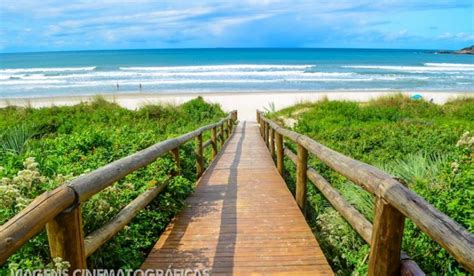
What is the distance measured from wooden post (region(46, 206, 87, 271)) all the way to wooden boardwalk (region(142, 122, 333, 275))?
3.73 ft

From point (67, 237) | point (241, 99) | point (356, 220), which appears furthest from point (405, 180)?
point (241, 99)

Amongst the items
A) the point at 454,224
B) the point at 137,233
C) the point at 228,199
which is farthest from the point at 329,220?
the point at 454,224

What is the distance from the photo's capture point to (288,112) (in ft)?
62.7

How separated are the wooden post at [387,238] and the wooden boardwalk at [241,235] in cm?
97

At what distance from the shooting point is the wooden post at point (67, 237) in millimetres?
2035

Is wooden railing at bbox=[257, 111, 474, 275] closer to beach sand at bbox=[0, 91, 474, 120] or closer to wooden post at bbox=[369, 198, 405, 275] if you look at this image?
wooden post at bbox=[369, 198, 405, 275]

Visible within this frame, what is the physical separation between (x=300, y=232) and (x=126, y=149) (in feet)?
9.38

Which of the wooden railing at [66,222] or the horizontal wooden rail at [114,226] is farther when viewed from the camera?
the horizontal wooden rail at [114,226]

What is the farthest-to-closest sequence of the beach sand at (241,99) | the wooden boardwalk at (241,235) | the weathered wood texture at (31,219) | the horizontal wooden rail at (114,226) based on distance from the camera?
the beach sand at (241,99)
the wooden boardwalk at (241,235)
the horizontal wooden rail at (114,226)
the weathered wood texture at (31,219)

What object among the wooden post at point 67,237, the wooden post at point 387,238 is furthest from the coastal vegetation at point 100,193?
the wooden post at point 387,238

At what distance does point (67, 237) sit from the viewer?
208cm

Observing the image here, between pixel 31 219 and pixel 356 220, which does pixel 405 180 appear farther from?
pixel 31 219

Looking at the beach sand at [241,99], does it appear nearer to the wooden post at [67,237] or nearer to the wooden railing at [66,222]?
the wooden railing at [66,222]

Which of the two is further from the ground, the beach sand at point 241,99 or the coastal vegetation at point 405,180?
the beach sand at point 241,99
